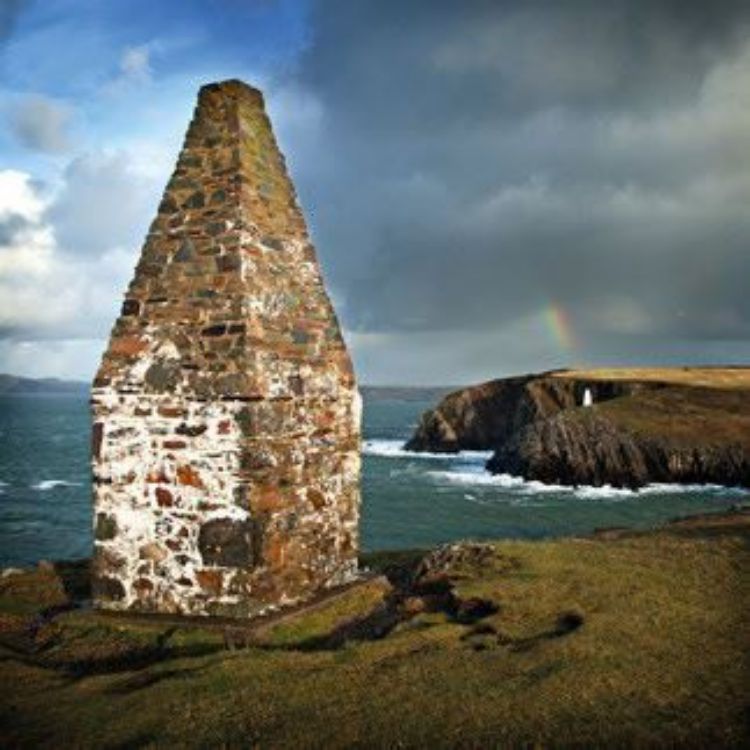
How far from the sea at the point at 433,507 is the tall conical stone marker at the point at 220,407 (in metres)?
20.0

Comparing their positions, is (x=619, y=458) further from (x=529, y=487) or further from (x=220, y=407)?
(x=220, y=407)

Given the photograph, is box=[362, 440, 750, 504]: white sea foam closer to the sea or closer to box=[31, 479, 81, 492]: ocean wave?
the sea

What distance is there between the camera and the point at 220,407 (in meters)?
9.32

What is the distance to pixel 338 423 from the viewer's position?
10812 mm

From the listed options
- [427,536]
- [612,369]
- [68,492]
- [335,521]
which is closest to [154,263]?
[335,521]

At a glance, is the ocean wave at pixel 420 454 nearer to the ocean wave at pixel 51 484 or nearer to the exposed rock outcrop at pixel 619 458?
the exposed rock outcrop at pixel 619 458

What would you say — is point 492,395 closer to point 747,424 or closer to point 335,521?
point 747,424

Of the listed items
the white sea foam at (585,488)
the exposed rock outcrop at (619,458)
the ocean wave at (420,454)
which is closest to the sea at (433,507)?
the white sea foam at (585,488)

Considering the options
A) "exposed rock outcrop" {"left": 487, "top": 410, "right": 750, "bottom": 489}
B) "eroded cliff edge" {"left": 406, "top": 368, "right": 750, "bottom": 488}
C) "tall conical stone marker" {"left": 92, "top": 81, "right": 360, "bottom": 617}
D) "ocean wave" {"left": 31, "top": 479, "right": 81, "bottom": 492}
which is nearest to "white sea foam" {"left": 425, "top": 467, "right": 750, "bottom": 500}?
"exposed rock outcrop" {"left": 487, "top": 410, "right": 750, "bottom": 489}

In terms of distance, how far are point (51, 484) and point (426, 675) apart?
5085 centimetres

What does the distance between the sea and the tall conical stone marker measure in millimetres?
19958

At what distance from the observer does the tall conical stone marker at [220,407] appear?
9.27m

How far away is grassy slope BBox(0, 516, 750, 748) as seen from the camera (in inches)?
251

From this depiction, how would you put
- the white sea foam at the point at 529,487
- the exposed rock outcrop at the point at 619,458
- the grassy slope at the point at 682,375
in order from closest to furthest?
the white sea foam at the point at 529,487
the exposed rock outcrop at the point at 619,458
the grassy slope at the point at 682,375
